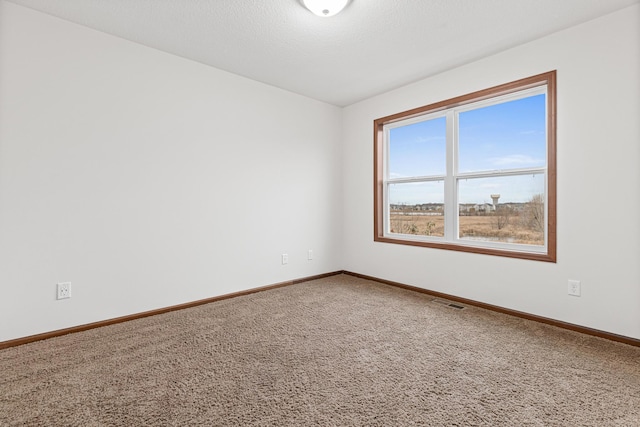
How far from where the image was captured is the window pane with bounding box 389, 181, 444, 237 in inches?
142

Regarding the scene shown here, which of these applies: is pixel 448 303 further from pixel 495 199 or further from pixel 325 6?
pixel 325 6

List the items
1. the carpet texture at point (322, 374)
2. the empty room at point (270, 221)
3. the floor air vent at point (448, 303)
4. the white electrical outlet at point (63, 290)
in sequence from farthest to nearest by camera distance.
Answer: the floor air vent at point (448, 303)
the white electrical outlet at point (63, 290)
the empty room at point (270, 221)
the carpet texture at point (322, 374)

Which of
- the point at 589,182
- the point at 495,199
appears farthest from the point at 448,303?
the point at 589,182

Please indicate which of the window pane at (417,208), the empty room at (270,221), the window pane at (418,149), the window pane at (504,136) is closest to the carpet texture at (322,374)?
the empty room at (270,221)

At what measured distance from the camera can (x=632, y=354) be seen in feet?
6.84

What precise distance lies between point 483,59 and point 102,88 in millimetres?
3522

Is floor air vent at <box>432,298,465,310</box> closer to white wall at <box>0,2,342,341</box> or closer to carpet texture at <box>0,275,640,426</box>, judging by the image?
carpet texture at <box>0,275,640,426</box>

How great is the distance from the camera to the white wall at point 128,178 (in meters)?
2.25

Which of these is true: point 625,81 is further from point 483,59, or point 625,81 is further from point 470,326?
point 470,326

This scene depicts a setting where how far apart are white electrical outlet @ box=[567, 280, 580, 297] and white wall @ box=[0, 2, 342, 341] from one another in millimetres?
2799

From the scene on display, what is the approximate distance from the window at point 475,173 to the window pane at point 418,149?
0.5 inches

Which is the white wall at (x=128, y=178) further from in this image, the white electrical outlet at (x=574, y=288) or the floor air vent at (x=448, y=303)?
the white electrical outlet at (x=574, y=288)

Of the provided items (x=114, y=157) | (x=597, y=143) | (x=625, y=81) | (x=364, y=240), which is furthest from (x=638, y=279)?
(x=114, y=157)

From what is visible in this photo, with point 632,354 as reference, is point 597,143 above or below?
above
